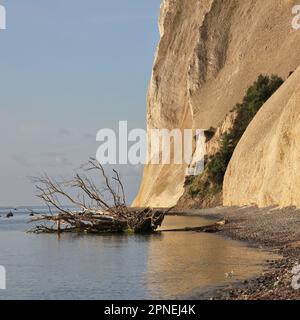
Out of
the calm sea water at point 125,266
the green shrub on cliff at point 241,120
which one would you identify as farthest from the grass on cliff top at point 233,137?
the calm sea water at point 125,266

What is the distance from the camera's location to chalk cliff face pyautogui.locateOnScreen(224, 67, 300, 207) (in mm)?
34188

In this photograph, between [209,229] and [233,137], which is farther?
[233,137]

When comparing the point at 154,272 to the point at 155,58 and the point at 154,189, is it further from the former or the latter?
the point at 155,58

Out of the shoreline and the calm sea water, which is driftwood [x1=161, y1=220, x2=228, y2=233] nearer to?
the shoreline

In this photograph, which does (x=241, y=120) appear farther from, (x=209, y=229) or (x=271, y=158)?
(x=209, y=229)

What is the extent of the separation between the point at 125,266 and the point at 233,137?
39.3 m

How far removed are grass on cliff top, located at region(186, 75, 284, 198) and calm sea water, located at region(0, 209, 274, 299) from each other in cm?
2843

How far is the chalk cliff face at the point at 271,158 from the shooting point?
34188mm

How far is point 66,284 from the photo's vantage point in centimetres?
1683

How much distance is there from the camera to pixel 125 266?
20250 millimetres

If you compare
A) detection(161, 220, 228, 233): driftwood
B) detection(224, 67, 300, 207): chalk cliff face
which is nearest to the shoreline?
detection(161, 220, 228, 233): driftwood

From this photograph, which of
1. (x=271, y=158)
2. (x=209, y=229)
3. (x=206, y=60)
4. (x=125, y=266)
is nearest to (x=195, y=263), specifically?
(x=125, y=266)

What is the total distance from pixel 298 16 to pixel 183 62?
17.5m
